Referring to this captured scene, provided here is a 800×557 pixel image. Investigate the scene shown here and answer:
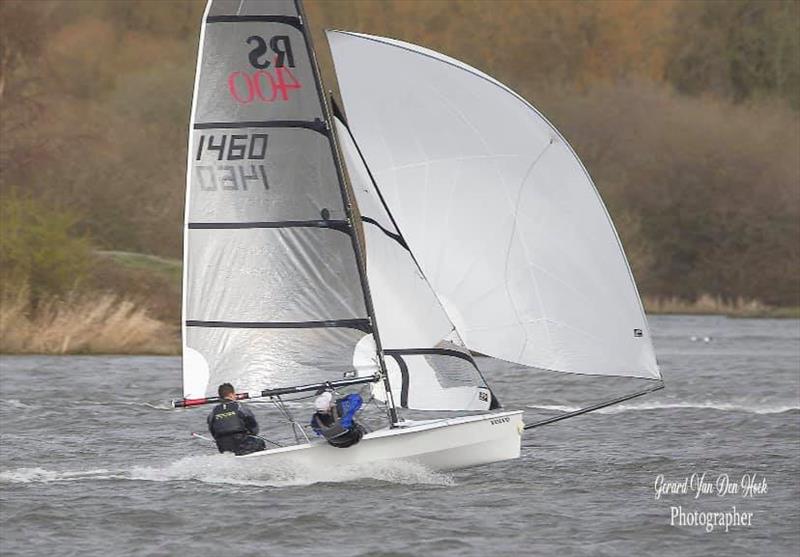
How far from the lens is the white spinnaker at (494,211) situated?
16.0 metres

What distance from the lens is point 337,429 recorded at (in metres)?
15.6

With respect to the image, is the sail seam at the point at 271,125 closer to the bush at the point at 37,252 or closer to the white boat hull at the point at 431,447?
the white boat hull at the point at 431,447

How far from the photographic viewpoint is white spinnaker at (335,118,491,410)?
16359mm

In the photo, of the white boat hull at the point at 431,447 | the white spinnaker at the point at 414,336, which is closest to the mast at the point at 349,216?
the white spinnaker at the point at 414,336

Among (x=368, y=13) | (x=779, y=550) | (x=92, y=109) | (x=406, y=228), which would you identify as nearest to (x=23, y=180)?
(x=92, y=109)

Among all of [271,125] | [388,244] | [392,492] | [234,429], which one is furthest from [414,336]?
[271,125]

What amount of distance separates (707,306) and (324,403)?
3881 centimetres

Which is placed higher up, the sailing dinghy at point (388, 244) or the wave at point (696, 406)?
the sailing dinghy at point (388, 244)

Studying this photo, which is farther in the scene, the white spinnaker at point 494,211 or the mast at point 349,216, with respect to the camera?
the mast at point 349,216

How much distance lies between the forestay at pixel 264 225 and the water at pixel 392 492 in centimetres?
117

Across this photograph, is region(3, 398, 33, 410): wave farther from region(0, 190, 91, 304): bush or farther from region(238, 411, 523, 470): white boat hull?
region(238, 411, 523, 470): white boat hull

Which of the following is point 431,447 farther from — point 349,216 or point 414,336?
point 349,216

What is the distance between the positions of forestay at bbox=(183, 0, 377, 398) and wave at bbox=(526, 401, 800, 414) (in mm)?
8915

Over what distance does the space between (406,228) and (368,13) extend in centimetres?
3562
